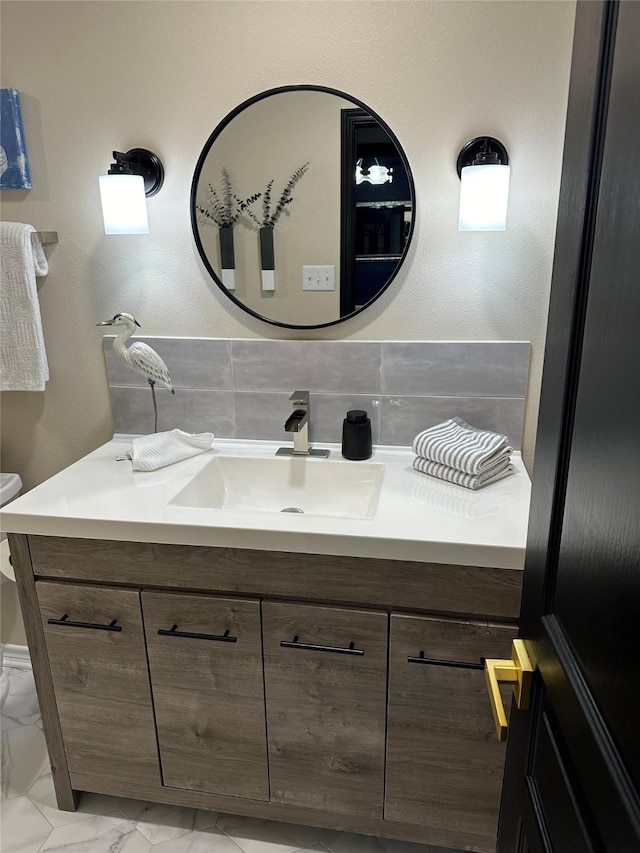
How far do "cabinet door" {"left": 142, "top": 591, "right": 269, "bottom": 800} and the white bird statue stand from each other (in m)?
0.62

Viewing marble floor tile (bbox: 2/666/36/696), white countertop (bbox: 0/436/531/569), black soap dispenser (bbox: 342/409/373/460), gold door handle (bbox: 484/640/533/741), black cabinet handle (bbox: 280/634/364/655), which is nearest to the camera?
gold door handle (bbox: 484/640/533/741)

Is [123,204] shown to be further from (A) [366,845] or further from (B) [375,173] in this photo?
(A) [366,845]

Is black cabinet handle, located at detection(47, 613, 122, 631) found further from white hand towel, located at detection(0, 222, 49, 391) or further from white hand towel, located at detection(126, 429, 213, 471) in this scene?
white hand towel, located at detection(0, 222, 49, 391)

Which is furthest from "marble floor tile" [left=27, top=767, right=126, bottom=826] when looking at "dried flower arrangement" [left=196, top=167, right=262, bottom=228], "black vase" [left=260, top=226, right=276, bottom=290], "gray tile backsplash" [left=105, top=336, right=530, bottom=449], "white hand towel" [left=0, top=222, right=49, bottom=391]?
"dried flower arrangement" [left=196, top=167, right=262, bottom=228]

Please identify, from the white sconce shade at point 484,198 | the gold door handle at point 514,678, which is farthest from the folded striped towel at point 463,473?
the gold door handle at point 514,678

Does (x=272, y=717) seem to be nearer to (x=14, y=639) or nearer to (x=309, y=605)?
(x=309, y=605)

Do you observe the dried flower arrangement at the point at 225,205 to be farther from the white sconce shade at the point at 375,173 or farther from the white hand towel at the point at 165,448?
the white hand towel at the point at 165,448

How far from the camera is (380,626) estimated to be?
133cm

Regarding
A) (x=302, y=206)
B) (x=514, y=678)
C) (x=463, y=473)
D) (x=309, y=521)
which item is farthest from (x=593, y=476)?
(x=302, y=206)

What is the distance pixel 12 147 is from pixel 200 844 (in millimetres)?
1950

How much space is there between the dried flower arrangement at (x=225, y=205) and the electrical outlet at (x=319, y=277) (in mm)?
232

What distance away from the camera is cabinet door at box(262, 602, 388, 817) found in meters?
1.36

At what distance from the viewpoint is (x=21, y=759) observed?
1.86 meters

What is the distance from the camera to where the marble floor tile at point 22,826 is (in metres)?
1.59
